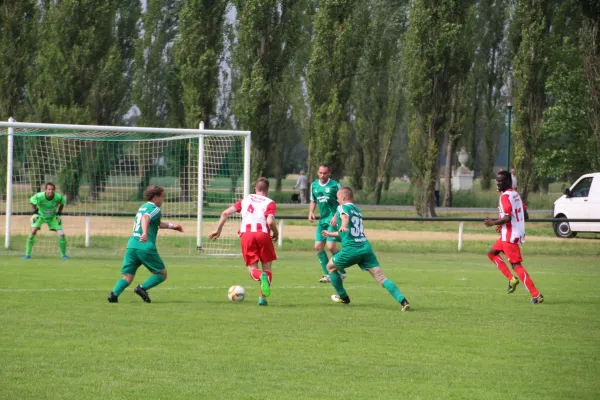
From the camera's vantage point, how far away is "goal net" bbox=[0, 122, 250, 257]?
73.3 ft

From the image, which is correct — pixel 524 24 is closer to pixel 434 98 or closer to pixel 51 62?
pixel 434 98

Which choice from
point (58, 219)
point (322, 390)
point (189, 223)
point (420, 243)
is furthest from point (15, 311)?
point (189, 223)

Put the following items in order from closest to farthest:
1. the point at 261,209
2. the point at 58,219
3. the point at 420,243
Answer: the point at 261,209
the point at 58,219
the point at 420,243

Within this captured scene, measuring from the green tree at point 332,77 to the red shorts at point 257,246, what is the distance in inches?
1121

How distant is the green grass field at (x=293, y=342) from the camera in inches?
307

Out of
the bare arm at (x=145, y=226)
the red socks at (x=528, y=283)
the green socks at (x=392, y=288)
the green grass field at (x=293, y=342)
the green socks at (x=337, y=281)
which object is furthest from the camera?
the red socks at (x=528, y=283)

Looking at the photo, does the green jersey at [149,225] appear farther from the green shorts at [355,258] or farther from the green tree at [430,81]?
the green tree at [430,81]

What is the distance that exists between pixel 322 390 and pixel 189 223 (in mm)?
25543

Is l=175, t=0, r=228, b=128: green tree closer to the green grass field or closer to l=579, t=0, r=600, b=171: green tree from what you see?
l=579, t=0, r=600, b=171: green tree

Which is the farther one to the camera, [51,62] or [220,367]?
[51,62]

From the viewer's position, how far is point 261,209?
13.1 m

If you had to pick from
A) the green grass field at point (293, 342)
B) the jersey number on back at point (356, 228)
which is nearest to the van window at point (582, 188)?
the green grass field at point (293, 342)

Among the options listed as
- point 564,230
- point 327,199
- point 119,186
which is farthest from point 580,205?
point 327,199

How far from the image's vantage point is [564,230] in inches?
1265
